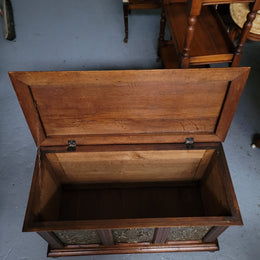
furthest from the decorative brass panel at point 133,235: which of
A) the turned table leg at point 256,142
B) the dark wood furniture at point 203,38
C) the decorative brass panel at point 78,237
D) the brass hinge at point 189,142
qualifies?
the turned table leg at point 256,142

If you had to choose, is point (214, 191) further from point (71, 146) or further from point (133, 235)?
point (71, 146)

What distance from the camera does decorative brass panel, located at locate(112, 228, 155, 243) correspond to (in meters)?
1.46

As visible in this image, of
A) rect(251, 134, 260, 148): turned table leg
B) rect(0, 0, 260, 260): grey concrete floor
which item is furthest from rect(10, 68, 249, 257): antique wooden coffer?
rect(251, 134, 260, 148): turned table leg

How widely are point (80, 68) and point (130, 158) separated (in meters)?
1.44

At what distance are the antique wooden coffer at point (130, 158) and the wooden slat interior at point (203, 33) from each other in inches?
23.3

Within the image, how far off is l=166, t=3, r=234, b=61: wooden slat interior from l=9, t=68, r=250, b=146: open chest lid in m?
0.56

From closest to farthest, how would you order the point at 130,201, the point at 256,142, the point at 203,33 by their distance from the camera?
1. the point at 130,201
2. the point at 203,33
3. the point at 256,142

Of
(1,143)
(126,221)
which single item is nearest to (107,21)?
(1,143)

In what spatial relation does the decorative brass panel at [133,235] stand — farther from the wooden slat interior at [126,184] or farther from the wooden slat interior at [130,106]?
the wooden slat interior at [130,106]

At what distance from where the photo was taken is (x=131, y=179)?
1.84 metres

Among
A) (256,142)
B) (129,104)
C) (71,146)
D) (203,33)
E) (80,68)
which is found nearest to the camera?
(129,104)

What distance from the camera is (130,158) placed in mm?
1647

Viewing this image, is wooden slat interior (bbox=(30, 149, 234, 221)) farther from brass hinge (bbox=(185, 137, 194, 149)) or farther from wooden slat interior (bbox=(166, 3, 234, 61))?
wooden slat interior (bbox=(166, 3, 234, 61))

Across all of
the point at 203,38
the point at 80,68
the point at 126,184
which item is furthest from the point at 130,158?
the point at 80,68
